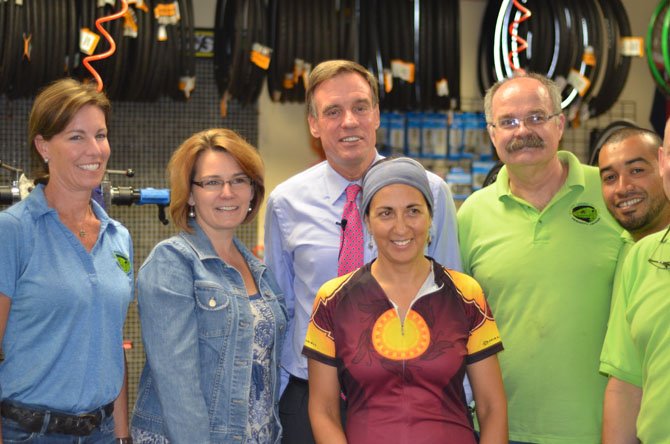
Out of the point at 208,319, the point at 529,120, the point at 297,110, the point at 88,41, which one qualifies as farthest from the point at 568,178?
the point at 297,110

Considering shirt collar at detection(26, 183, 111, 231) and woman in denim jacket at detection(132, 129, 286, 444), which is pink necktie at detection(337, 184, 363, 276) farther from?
shirt collar at detection(26, 183, 111, 231)

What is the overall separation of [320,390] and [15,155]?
13.9 feet

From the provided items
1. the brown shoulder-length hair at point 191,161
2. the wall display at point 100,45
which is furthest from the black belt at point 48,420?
the wall display at point 100,45

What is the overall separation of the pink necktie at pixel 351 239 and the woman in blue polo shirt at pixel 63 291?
2.48ft

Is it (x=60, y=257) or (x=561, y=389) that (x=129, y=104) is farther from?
(x=561, y=389)

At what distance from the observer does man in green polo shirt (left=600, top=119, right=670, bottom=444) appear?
249 centimetres

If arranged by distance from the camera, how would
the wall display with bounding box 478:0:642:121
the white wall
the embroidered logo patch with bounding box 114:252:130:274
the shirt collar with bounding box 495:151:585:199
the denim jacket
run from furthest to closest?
the white wall
the wall display with bounding box 478:0:642:121
the shirt collar with bounding box 495:151:585:199
the embroidered logo patch with bounding box 114:252:130:274
the denim jacket

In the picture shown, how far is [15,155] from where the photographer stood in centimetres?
624

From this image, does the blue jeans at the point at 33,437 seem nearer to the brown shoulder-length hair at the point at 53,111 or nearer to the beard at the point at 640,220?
the brown shoulder-length hair at the point at 53,111

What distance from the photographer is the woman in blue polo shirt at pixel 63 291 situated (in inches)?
105

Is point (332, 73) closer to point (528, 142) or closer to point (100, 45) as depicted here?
point (528, 142)

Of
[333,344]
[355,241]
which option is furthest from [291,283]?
[333,344]

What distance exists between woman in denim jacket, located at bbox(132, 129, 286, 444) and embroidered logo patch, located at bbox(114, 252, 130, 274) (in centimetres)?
14

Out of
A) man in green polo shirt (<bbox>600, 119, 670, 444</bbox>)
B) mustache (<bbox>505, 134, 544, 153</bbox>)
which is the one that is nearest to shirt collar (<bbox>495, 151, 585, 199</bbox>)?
mustache (<bbox>505, 134, 544, 153</bbox>)
